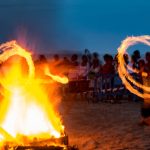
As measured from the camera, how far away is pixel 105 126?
460 inches

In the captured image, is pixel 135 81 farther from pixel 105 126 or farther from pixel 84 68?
pixel 105 126

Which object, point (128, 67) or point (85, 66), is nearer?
point (128, 67)

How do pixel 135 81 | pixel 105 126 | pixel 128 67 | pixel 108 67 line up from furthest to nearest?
pixel 108 67
pixel 135 81
pixel 128 67
pixel 105 126

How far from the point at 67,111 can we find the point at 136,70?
2.34 m

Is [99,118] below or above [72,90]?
below

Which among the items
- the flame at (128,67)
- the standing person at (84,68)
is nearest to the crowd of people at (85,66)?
the standing person at (84,68)

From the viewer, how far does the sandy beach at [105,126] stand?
962cm

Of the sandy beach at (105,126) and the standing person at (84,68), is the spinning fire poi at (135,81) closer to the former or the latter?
the sandy beach at (105,126)

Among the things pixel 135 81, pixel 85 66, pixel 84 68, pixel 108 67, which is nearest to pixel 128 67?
pixel 135 81

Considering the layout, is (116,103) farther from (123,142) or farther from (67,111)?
(123,142)

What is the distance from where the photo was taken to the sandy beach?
9625mm

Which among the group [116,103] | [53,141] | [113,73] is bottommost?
[53,141]

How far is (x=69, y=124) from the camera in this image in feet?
40.2

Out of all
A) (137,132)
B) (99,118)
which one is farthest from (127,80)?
(137,132)
